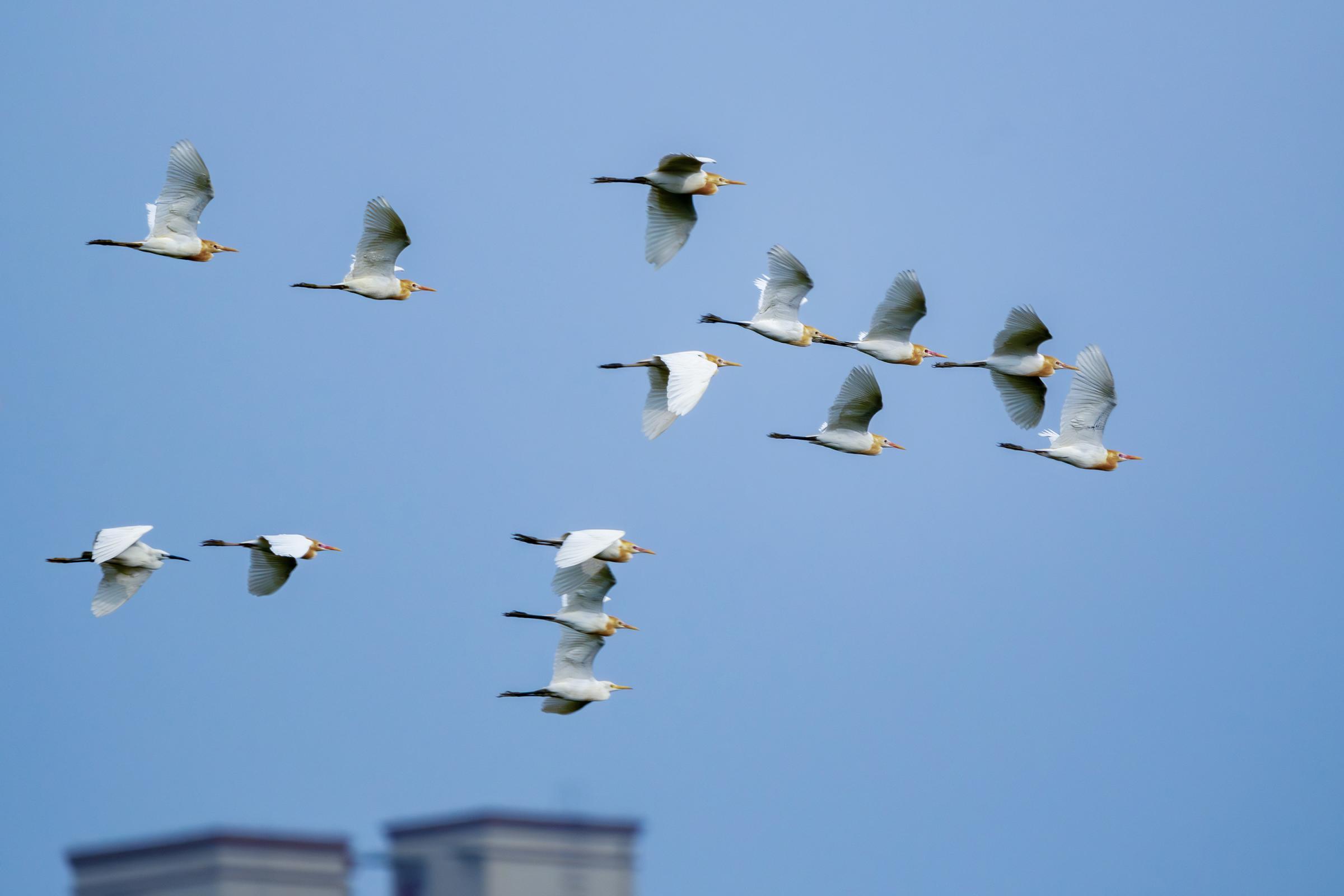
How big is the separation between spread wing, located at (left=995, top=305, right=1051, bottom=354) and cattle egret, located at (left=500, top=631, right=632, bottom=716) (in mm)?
7678

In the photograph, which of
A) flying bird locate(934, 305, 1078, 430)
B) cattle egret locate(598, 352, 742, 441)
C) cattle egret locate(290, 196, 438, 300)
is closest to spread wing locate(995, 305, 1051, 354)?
flying bird locate(934, 305, 1078, 430)

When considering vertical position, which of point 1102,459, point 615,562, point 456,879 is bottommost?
point 456,879

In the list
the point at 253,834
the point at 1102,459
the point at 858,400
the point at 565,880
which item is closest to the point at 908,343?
the point at 858,400

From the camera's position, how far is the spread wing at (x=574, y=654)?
1133 inches

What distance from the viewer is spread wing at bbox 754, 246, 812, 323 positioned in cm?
2767

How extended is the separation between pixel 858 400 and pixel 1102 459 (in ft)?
14.2

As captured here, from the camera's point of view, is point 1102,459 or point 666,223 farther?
point 1102,459

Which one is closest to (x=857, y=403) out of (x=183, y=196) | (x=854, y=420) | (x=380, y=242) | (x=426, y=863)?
(x=854, y=420)

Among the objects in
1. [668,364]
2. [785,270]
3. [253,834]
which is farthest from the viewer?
[253,834]

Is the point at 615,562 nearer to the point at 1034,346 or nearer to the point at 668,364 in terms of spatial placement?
the point at 668,364

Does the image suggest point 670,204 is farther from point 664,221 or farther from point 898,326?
point 898,326

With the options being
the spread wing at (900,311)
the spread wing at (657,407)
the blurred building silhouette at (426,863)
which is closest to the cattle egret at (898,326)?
the spread wing at (900,311)

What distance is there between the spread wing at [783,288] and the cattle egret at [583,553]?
4.12 metres

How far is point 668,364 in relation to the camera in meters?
26.1
